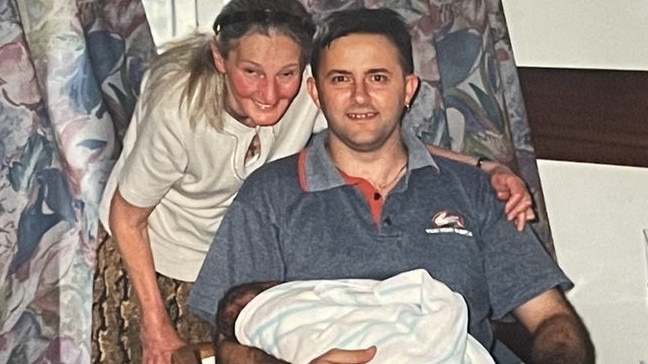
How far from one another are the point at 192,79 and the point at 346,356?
1.26ft

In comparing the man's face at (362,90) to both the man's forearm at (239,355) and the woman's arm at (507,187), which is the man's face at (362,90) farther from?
the man's forearm at (239,355)

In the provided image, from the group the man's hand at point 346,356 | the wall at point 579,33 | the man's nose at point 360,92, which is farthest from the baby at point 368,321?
the wall at point 579,33

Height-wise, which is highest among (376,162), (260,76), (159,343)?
(260,76)

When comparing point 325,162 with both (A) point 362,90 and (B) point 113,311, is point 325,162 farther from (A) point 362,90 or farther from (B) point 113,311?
(B) point 113,311

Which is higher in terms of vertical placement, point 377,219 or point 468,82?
point 468,82

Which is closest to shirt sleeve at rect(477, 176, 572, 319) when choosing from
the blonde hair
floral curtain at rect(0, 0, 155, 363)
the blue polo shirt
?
the blue polo shirt

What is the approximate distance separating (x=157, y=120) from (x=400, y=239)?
33 cm

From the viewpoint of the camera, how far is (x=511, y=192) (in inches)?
51.8

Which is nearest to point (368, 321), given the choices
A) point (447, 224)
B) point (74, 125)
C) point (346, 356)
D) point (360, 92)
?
point (346, 356)

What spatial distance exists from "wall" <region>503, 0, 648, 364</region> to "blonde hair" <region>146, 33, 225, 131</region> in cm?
38

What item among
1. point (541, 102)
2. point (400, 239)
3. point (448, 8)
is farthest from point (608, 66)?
point (400, 239)

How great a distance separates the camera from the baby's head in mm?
1279

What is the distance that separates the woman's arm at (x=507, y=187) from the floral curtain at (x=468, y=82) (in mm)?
12

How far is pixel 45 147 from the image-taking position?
1.37m
